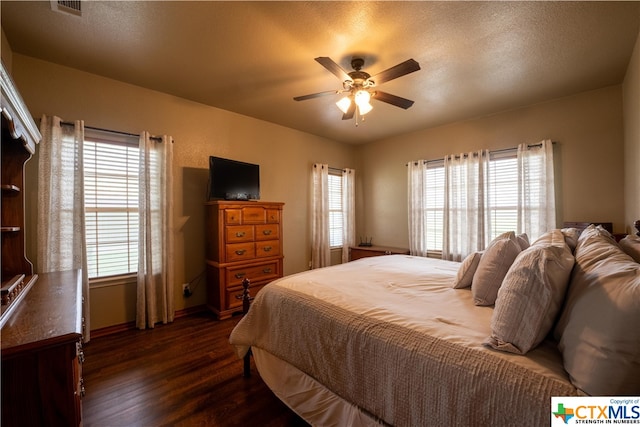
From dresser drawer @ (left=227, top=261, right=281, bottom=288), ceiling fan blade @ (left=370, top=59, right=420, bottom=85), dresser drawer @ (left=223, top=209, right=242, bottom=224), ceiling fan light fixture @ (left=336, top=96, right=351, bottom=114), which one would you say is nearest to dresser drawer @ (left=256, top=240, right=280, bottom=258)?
dresser drawer @ (left=227, top=261, right=281, bottom=288)

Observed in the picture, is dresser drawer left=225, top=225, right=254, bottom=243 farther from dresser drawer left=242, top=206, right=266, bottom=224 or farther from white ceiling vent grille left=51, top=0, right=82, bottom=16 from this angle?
white ceiling vent grille left=51, top=0, right=82, bottom=16

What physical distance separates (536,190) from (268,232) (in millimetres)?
3479

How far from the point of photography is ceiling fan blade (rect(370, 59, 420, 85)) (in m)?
1.87

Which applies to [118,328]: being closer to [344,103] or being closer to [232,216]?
[232,216]

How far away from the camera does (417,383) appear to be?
1077 millimetres

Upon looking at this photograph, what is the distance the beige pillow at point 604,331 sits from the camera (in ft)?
2.47

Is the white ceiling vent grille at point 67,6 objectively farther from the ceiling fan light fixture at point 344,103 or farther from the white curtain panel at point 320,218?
the white curtain panel at point 320,218

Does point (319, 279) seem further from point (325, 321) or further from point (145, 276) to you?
point (145, 276)

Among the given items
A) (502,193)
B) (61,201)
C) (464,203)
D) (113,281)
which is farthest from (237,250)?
(502,193)

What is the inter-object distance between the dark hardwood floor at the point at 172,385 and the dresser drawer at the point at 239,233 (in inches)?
42.0

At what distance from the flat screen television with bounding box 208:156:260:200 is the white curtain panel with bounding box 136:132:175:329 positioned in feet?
1.51

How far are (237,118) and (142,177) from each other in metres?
1.47

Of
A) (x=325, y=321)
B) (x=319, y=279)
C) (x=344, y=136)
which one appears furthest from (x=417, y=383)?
(x=344, y=136)

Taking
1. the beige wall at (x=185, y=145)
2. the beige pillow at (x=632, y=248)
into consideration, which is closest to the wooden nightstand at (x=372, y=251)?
the beige wall at (x=185, y=145)
